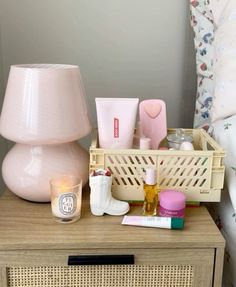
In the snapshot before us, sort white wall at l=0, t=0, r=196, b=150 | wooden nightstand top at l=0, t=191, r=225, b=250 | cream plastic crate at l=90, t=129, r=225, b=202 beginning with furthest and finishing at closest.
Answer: white wall at l=0, t=0, r=196, b=150
cream plastic crate at l=90, t=129, r=225, b=202
wooden nightstand top at l=0, t=191, r=225, b=250

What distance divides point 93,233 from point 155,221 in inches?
4.8

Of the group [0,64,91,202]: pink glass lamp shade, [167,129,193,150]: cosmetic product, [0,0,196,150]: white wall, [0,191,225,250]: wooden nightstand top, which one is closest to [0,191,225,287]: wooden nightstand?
[0,191,225,250]: wooden nightstand top

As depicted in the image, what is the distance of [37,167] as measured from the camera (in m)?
0.80

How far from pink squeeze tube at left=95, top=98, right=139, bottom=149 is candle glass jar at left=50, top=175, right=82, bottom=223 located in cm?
15

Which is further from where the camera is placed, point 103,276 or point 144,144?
point 144,144

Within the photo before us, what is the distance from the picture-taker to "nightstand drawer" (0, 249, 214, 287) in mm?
684

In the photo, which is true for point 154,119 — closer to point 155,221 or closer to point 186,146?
point 186,146

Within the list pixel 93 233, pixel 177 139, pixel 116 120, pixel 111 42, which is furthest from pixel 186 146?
pixel 111 42

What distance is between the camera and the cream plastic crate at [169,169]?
0.79 meters

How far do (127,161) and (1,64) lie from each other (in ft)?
2.06

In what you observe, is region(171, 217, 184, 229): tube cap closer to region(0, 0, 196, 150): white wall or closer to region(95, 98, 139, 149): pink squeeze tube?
region(95, 98, 139, 149): pink squeeze tube

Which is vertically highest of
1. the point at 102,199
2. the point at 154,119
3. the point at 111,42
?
the point at 111,42

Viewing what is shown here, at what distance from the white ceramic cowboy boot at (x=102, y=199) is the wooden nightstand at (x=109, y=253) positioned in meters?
0.04

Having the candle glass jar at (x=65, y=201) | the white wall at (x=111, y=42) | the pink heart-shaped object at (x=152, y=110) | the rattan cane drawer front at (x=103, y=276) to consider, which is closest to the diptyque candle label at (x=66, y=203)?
the candle glass jar at (x=65, y=201)
